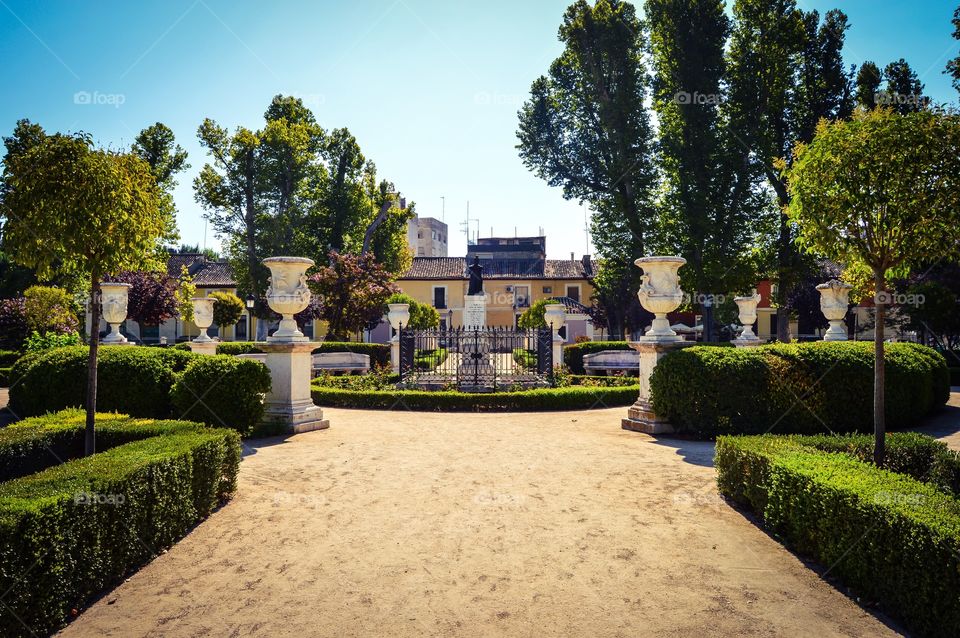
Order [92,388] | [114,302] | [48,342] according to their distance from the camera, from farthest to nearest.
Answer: [48,342] < [114,302] < [92,388]

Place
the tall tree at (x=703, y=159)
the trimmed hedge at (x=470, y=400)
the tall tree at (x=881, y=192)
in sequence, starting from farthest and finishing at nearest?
the tall tree at (x=703, y=159), the trimmed hedge at (x=470, y=400), the tall tree at (x=881, y=192)

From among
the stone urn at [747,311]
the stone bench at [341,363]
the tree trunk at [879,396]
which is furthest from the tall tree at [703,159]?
the tree trunk at [879,396]

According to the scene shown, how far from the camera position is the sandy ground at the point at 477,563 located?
10.1 feet

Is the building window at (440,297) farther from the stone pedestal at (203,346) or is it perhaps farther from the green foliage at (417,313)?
the stone pedestal at (203,346)

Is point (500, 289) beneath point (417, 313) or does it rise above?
above

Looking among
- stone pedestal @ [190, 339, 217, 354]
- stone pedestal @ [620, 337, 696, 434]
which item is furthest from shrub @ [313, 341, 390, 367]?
stone pedestal @ [620, 337, 696, 434]

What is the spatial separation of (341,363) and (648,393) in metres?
10.6

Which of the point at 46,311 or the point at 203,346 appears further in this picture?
the point at 46,311

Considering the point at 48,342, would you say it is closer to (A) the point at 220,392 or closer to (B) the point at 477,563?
(A) the point at 220,392

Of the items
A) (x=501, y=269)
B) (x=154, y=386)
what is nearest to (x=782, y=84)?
(x=154, y=386)

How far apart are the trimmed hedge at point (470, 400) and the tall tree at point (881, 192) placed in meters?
7.01

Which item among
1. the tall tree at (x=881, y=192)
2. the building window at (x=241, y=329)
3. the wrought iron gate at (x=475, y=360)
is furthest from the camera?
the building window at (x=241, y=329)
